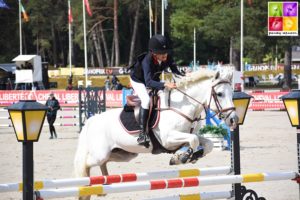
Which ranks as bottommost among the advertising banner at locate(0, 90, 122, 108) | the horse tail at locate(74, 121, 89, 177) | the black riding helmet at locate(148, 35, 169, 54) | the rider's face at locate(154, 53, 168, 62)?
the advertising banner at locate(0, 90, 122, 108)

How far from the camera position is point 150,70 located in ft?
29.7

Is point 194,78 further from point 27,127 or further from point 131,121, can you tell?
point 27,127

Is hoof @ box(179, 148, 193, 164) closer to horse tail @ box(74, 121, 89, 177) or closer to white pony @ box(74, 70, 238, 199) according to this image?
white pony @ box(74, 70, 238, 199)

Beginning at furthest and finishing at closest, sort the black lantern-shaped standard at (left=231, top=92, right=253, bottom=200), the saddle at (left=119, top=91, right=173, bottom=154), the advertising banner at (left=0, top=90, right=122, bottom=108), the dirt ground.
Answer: the advertising banner at (left=0, top=90, right=122, bottom=108) → the dirt ground → the saddle at (left=119, top=91, right=173, bottom=154) → the black lantern-shaped standard at (left=231, top=92, right=253, bottom=200)

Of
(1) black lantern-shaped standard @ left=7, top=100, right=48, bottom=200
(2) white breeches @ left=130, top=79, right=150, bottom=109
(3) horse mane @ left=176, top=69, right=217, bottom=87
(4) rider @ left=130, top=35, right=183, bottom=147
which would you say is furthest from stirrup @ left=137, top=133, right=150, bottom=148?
(1) black lantern-shaped standard @ left=7, top=100, right=48, bottom=200

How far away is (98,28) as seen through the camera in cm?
8375

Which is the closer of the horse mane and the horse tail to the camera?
the horse mane

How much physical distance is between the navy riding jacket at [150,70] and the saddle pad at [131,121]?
1.24 feet

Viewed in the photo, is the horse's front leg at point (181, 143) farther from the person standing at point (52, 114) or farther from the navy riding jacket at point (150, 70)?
the person standing at point (52, 114)

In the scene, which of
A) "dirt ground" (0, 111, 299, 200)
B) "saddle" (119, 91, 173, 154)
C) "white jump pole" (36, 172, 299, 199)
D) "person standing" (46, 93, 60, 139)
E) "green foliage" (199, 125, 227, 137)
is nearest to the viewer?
"white jump pole" (36, 172, 299, 199)

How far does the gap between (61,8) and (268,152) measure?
7462 cm

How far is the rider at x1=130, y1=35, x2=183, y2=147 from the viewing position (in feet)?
29.2

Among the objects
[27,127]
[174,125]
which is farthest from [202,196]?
[27,127]

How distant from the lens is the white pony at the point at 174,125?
854 cm
